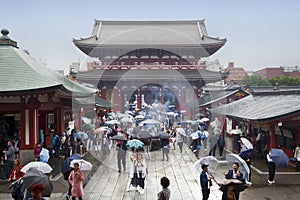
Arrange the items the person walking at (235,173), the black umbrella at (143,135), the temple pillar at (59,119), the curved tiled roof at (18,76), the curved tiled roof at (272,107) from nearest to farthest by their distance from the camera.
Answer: the person walking at (235,173), the curved tiled roof at (18,76), the curved tiled roof at (272,107), the black umbrella at (143,135), the temple pillar at (59,119)

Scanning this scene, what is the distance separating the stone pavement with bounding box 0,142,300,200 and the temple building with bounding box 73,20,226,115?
933 inches

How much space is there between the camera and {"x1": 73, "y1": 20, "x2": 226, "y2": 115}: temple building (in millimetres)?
39281

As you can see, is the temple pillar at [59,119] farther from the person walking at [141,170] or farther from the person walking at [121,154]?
the person walking at [141,170]

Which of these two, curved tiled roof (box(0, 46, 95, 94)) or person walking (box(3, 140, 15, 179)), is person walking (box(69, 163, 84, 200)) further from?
curved tiled roof (box(0, 46, 95, 94))

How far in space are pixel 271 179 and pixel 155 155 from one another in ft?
25.6

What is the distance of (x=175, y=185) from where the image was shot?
1228 centimetres

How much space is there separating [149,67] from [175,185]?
2879 cm

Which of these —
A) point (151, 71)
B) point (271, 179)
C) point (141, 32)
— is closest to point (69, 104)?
point (271, 179)

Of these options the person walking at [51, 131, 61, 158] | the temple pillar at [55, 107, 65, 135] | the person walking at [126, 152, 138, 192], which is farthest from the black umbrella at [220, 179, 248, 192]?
the temple pillar at [55, 107, 65, 135]

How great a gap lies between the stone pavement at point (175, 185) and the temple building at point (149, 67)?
2370 centimetres

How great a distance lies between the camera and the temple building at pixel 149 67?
129 feet

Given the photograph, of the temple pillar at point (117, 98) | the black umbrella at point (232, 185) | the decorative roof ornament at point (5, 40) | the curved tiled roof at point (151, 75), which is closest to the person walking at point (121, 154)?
the black umbrella at point (232, 185)

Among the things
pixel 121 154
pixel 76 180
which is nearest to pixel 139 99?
pixel 121 154

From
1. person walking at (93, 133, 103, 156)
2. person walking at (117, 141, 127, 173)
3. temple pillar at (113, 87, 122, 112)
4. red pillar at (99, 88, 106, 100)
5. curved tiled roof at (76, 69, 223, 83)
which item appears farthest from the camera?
temple pillar at (113, 87, 122, 112)
